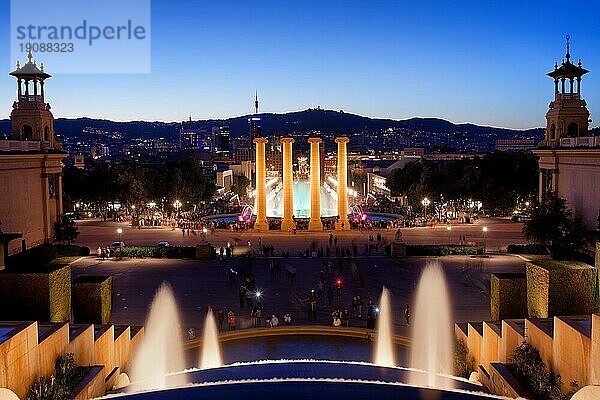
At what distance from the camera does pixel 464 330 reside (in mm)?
18078

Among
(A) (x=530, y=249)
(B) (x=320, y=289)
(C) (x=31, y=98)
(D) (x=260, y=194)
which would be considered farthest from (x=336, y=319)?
(D) (x=260, y=194)

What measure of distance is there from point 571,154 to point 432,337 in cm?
2627

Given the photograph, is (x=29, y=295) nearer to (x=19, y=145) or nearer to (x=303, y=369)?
(x=303, y=369)

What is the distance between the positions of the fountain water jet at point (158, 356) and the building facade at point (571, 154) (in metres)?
27.1

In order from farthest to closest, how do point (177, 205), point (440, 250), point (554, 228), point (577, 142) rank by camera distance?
point (177, 205) → point (577, 142) → point (440, 250) → point (554, 228)

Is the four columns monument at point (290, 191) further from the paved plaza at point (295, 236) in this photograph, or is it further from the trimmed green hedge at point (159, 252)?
the trimmed green hedge at point (159, 252)

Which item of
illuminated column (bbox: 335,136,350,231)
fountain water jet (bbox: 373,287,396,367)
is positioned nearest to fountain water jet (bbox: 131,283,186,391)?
fountain water jet (bbox: 373,287,396,367)

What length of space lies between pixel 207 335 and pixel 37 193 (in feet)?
89.6

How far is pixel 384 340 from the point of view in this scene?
65.7 ft

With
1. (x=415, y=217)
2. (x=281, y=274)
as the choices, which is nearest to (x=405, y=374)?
(x=281, y=274)

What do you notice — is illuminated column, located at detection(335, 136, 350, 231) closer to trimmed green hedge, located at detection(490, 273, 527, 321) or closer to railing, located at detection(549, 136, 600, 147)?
railing, located at detection(549, 136, 600, 147)

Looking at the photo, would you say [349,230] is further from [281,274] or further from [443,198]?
[281,274]

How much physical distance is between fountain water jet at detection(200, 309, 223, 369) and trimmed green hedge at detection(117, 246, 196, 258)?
16812 mm

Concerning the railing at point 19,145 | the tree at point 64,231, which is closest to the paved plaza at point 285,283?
the tree at point 64,231
